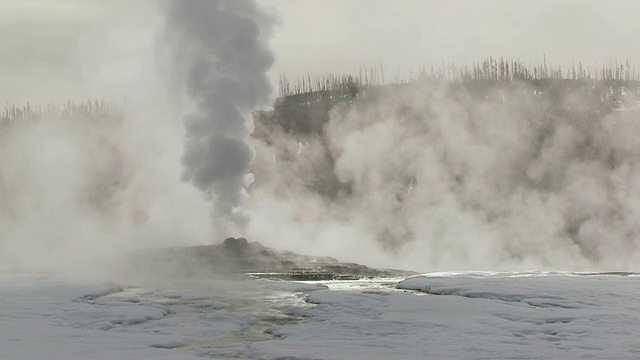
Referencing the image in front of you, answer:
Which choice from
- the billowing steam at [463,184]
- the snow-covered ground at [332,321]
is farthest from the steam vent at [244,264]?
the billowing steam at [463,184]

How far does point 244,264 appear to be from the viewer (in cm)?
2519

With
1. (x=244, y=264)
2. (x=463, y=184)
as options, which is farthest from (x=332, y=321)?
(x=463, y=184)

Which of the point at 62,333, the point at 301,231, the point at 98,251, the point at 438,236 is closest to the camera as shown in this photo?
the point at 62,333

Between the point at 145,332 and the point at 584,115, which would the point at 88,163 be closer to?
the point at 584,115

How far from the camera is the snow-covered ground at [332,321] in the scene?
28.5ft

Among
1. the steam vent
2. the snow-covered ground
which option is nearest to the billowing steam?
the steam vent

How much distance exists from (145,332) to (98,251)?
2813cm

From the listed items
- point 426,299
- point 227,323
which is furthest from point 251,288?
point 227,323

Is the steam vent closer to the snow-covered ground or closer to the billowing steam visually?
the snow-covered ground

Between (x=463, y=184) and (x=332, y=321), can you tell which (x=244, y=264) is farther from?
(x=463, y=184)

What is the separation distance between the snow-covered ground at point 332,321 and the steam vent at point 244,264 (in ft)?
16.7

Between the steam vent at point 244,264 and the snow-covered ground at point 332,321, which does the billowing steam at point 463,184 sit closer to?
the steam vent at point 244,264

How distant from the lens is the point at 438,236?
51.8 meters

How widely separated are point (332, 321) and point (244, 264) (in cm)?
1406
